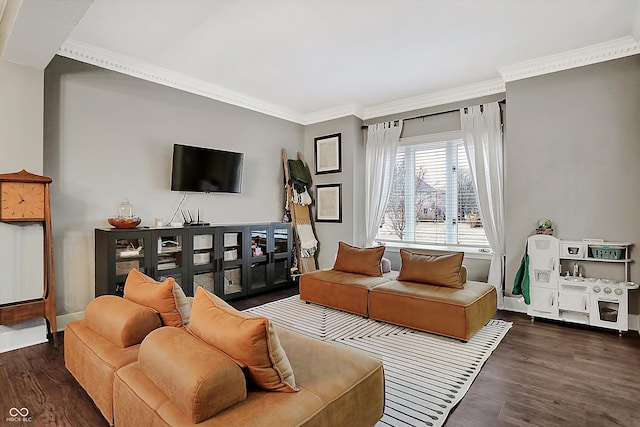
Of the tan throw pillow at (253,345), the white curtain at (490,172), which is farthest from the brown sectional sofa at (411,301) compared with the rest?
the tan throw pillow at (253,345)

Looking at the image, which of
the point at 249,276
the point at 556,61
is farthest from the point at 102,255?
the point at 556,61

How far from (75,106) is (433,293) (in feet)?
13.6

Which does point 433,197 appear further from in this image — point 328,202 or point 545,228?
point 328,202

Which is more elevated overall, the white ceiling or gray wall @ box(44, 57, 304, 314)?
the white ceiling

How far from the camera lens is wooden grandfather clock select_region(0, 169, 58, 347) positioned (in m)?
2.95

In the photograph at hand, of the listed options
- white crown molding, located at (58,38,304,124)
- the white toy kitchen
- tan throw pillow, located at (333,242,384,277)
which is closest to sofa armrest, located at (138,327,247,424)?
tan throw pillow, located at (333,242,384,277)

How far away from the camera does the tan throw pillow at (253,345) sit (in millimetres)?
1457

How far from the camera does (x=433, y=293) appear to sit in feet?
11.3

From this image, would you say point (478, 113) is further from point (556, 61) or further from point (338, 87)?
point (338, 87)

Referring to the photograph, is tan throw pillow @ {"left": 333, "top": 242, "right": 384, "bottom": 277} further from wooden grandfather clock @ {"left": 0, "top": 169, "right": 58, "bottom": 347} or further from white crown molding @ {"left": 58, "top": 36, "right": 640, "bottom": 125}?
wooden grandfather clock @ {"left": 0, "top": 169, "right": 58, "bottom": 347}

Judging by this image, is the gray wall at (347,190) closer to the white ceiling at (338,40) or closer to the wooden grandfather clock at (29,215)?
the white ceiling at (338,40)

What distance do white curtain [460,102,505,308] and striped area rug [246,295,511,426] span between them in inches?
36.6

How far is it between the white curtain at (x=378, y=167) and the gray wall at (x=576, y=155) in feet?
5.55

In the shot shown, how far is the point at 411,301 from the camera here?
3.48 m
